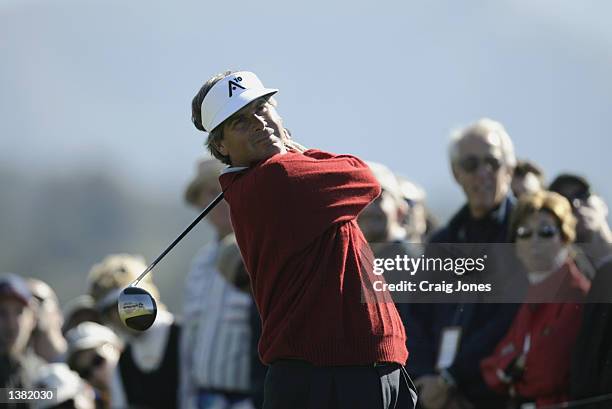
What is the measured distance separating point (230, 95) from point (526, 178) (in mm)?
3404

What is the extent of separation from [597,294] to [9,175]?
2622 centimetres

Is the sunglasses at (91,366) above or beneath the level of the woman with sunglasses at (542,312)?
beneath

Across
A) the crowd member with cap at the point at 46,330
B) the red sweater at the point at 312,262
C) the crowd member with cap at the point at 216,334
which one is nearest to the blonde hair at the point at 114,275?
the crowd member with cap at the point at 46,330

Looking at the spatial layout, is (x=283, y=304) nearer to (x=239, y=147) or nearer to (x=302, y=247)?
(x=302, y=247)

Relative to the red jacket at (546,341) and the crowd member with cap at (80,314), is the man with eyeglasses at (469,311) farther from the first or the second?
the crowd member with cap at (80,314)

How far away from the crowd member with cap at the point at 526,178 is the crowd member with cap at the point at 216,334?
162cm

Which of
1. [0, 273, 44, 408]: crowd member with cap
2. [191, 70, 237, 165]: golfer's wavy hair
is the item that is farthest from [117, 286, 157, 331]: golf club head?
[0, 273, 44, 408]: crowd member with cap

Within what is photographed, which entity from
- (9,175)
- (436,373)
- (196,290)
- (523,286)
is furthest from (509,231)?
(9,175)

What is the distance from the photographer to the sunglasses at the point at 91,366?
404 inches

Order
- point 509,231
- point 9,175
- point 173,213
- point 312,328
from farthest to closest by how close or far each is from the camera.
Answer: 1. point 173,213
2. point 9,175
3. point 509,231
4. point 312,328

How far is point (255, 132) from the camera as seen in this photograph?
6566 millimetres

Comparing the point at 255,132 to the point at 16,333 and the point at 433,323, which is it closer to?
the point at 433,323

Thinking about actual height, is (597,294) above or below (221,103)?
below

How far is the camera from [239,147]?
6.61 metres
